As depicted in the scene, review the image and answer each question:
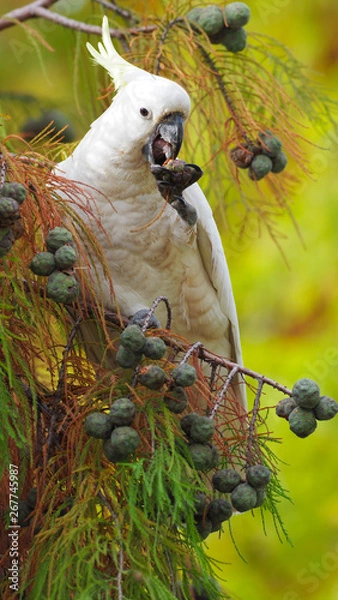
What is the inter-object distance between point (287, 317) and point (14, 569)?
1.78 m

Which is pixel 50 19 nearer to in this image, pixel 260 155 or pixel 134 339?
pixel 260 155

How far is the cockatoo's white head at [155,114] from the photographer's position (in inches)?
57.7

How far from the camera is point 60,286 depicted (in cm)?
104

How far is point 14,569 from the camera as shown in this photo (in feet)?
3.53

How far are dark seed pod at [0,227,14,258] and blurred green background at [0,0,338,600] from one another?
57.1 inches

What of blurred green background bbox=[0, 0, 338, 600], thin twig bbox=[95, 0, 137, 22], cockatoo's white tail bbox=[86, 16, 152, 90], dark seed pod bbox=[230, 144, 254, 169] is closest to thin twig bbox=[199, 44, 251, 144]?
dark seed pod bbox=[230, 144, 254, 169]

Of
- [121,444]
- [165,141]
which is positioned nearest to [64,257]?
[121,444]

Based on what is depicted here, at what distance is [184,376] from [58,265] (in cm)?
21

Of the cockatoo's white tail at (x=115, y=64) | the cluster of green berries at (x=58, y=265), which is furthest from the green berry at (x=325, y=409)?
the cockatoo's white tail at (x=115, y=64)

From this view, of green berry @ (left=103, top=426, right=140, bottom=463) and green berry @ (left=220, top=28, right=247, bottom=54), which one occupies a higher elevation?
green berry @ (left=220, top=28, right=247, bottom=54)

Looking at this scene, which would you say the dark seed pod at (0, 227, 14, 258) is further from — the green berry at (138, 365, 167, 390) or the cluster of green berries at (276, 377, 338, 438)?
the cluster of green berries at (276, 377, 338, 438)

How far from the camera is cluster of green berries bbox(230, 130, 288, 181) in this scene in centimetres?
153

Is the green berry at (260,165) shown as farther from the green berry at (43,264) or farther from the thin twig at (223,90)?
the green berry at (43,264)

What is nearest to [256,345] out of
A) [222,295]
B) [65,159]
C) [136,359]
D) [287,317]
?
[287,317]
